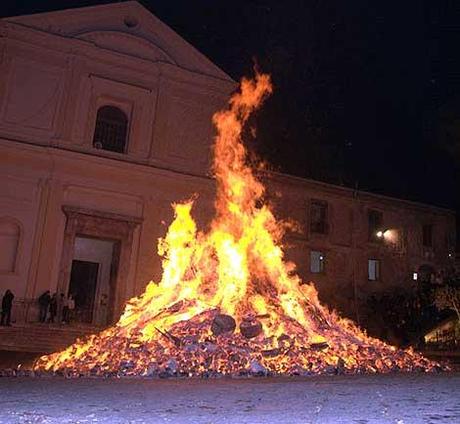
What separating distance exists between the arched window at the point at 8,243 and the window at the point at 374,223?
18357mm

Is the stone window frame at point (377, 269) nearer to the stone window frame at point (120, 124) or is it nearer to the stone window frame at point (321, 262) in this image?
the stone window frame at point (321, 262)

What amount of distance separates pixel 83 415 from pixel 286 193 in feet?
78.3

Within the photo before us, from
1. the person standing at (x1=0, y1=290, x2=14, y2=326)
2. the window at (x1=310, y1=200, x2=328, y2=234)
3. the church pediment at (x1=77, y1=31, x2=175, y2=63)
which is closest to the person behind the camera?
the person standing at (x1=0, y1=290, x2=14, y2=326)

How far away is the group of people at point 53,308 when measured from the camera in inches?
754

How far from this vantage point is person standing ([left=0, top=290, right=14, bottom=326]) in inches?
704

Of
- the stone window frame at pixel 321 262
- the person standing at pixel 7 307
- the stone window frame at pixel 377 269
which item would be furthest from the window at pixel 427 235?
the person standing at pixel 7 307

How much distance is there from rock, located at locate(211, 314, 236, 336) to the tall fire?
0.9 inches

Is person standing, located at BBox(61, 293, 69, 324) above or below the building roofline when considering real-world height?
below

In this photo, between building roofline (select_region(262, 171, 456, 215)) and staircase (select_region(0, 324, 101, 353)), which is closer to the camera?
staircase (select_region(0, 324, 101, 353))

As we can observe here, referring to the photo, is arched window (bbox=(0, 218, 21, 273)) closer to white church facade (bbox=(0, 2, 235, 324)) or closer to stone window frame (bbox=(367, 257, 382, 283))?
white church facade (bbox=(0, 2, 235, 324))

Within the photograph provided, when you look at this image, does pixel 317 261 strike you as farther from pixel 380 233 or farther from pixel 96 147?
pixel 96 147

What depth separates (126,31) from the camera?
75.3ft

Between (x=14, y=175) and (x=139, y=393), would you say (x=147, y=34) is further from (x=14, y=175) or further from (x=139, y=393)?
(x=139, y=393)

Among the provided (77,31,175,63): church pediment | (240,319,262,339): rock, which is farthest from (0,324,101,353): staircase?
(77,31,175,63): church pediment
